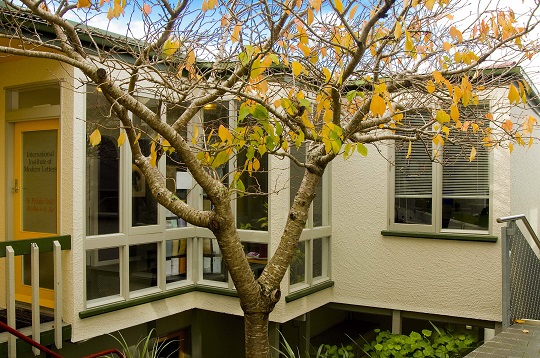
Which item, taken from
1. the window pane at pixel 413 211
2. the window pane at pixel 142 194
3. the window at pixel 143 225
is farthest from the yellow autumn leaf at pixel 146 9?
the window pane at pixel 413 211

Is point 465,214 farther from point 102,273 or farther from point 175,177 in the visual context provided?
point 102,273

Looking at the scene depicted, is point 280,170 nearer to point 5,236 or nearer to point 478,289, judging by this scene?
point 478,289

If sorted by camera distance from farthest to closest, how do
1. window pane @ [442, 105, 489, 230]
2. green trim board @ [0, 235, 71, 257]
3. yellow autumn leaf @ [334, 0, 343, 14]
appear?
window pane @ [442, 105, 489, 230] < green trim board @ [0, 235, 71, 257] < yellow autumn leaf @ [334, 0, 343, 14]

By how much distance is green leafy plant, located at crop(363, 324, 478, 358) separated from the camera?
25.8ft

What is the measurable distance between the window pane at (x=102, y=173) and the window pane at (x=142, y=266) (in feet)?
1.60

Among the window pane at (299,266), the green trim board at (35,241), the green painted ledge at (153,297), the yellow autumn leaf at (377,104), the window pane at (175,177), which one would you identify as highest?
the yellow autumn leaf at (377,104)

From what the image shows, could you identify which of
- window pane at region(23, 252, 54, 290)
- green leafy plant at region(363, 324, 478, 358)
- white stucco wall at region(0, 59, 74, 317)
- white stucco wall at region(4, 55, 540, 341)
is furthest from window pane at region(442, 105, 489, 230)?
window pane at region(23, 252, 54, 290)

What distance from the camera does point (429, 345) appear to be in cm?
798

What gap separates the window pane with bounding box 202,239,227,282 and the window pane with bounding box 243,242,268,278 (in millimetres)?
448

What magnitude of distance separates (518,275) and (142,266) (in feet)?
16.2

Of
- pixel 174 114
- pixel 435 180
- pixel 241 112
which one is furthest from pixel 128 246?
pixel 435 180

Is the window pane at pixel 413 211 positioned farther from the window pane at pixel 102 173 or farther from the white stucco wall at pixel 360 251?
the window pane at pixel 102 173

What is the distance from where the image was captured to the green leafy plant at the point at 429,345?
788cm

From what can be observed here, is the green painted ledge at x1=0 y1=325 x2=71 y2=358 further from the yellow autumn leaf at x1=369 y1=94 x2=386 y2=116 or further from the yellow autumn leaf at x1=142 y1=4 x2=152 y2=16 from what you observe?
the yellow autumn leaf at x1=369 y1=94 x2=386 y2=116
